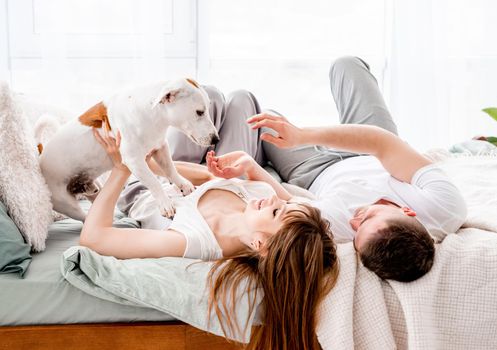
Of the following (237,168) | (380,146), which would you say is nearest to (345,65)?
(380,146)

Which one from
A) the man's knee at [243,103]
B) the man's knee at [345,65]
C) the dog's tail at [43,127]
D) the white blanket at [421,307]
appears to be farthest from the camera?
the man's knee at [345,65]

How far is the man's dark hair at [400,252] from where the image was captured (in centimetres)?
126

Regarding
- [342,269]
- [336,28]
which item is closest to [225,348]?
[342,269]

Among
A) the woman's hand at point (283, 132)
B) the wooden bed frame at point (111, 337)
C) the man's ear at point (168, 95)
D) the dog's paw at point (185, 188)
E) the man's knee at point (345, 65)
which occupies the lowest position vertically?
the wooden bed frame at point (111, 337)

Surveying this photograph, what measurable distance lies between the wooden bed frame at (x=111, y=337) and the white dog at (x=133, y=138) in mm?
351

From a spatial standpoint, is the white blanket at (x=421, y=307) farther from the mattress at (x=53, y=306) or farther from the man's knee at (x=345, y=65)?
the man's knee at (x=345, y=65)

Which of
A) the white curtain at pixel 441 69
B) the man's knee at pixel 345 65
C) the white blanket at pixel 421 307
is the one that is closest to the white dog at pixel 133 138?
the white blanket at pixel 421 307

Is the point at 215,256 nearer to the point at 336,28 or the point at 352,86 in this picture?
the point at 352,86

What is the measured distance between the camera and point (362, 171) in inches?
73.8

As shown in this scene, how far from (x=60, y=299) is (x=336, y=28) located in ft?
8.57

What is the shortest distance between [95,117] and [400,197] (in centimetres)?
89

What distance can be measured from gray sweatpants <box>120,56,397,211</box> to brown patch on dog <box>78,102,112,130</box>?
1.32ft

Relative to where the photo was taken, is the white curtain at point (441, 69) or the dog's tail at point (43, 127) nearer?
the dog's tail at point (43, 127)

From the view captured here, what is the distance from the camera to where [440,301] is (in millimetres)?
1269
